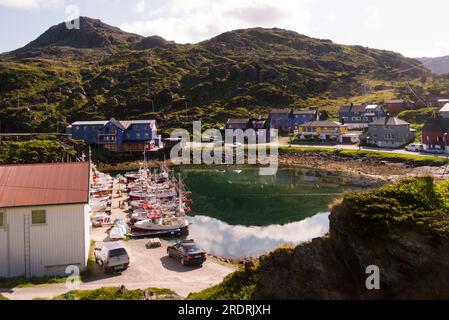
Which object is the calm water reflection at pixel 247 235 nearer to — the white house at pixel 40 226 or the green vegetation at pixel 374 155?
the white house at pixel 40 226

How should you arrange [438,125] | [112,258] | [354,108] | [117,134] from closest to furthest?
1. [112,258]
2. [438,125]
3. [117,134]
4. [354,108]

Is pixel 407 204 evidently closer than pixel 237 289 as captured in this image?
No

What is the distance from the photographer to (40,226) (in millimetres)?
21703

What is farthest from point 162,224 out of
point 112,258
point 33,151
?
point 33,151

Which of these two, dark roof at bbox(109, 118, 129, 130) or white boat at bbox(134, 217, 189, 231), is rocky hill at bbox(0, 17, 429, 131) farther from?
white boat at bbox(134, 217, 189, 231)

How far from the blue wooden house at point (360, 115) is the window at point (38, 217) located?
328ft

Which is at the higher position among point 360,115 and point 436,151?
point 360,115

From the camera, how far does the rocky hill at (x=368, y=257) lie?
1299cm

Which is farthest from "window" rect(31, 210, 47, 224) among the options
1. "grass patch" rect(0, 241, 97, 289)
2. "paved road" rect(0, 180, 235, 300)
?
"paved road" rect(0, 180, 235, 300)

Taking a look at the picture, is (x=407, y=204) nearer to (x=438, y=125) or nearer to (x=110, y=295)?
(x=110, y=295)

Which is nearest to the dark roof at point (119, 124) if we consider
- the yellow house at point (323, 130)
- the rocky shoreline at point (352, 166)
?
the rocky shoreline at point (352, 166)

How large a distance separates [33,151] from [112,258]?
61.8 m

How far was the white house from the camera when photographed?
2141cm
